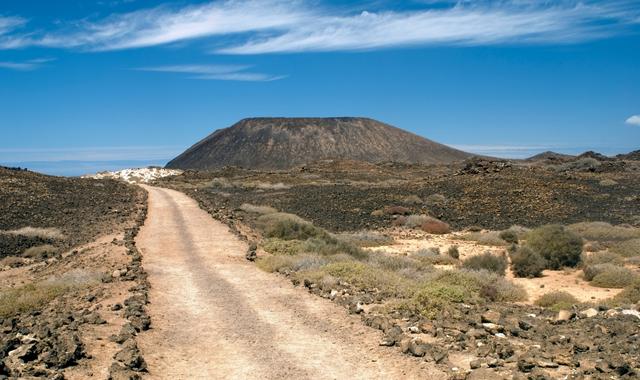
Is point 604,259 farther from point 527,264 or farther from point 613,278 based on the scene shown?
point 613,278

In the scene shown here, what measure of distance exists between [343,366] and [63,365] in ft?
12.7

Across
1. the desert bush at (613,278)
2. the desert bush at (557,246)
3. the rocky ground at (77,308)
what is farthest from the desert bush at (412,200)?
the desert bush at (613,278)

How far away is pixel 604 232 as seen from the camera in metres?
26.6

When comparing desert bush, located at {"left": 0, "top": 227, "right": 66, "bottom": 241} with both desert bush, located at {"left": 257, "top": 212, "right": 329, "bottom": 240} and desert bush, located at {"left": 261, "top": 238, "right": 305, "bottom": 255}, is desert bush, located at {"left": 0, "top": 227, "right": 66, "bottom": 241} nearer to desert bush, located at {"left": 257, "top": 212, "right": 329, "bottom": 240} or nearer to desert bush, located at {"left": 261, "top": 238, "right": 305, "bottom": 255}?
desert bush, located at {"left": 257, "top": 212, "right": 329, "bottom": 240}

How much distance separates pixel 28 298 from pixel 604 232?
79.0 feet

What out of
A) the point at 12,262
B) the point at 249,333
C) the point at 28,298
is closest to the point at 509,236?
the point at 249,333

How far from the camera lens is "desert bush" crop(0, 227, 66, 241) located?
86.5 ft

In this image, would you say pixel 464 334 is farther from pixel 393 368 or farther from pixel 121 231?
pixel 121 231

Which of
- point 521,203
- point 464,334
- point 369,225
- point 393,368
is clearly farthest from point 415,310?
point 521,203

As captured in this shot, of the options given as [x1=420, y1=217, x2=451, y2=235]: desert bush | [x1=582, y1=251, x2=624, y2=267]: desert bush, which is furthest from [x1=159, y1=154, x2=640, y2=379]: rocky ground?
[x1=582, y1=251, x2=624, y2=267]: desert bush

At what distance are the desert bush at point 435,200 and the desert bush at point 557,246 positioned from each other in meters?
18.6

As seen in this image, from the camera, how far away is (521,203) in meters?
38.4

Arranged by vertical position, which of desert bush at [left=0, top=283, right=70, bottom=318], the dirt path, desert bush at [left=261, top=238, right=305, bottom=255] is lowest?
the dirt path

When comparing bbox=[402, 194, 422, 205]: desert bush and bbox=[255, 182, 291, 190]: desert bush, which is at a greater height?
bbox=[255, 182, 291, 190]: desert bush
